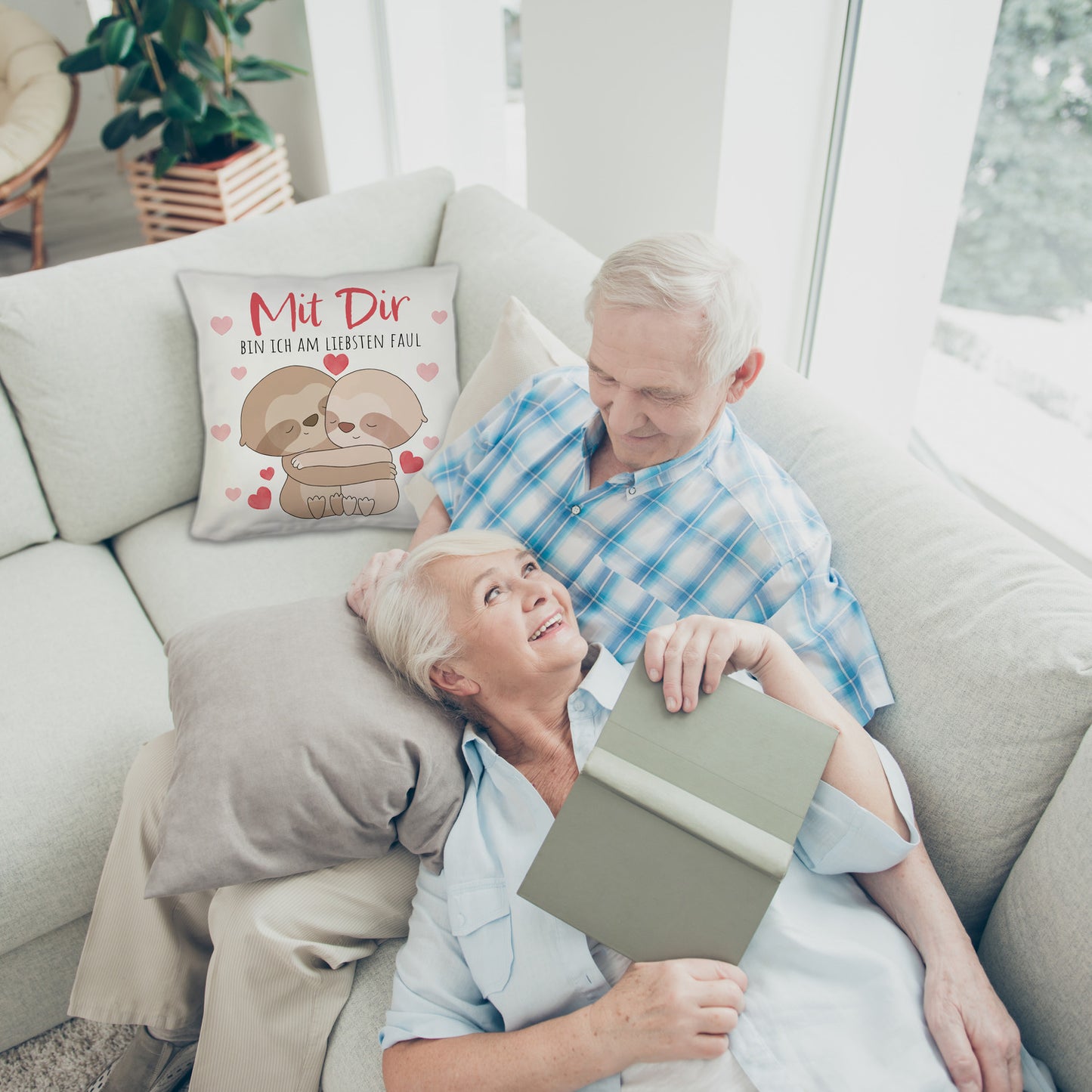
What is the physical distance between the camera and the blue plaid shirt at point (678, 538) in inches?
44.4

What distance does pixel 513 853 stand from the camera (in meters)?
1.02

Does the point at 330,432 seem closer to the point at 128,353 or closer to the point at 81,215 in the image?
the point at 128,353

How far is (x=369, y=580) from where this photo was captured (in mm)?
1273

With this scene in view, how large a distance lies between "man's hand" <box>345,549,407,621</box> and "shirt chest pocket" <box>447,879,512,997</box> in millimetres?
411

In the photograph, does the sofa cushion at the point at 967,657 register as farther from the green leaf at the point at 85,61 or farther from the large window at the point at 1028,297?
the green leaf at the point at 85,61

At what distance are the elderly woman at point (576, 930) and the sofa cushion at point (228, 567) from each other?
1.77ft

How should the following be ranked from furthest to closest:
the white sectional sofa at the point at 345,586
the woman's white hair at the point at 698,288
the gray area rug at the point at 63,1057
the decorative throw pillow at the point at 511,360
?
the decorative throw pillow at the point at 511,360 < the gray area rug at the point at 63,1057 < the woman's white hair at the point at 698,288 < the white sectional sofa at the point at 345,586

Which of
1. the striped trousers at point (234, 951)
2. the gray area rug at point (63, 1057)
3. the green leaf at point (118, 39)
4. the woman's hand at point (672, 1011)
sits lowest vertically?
the gray area rug at point (63, 1057)

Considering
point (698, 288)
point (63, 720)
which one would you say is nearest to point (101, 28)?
point (63, 720)

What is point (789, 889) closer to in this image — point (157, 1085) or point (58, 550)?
point (157, 1085)

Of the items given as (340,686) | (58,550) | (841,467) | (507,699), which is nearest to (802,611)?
(841,467)

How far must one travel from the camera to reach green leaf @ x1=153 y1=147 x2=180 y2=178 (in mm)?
2740

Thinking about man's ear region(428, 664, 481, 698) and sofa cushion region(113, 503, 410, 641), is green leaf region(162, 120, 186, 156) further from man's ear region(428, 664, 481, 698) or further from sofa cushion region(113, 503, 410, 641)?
man's ear region(428, 664, 481, 698)

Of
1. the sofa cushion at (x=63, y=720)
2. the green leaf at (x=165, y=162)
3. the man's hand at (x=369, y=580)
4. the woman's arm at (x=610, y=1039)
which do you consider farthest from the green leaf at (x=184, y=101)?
the woman's arm at (x=610, y=1039)
